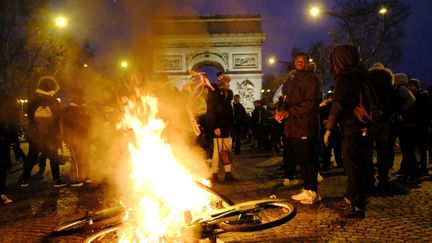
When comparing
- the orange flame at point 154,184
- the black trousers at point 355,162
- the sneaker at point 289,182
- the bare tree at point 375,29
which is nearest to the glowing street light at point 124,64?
the orange flame at point 154,184

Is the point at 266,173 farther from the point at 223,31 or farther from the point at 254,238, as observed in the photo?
the point at 223,31

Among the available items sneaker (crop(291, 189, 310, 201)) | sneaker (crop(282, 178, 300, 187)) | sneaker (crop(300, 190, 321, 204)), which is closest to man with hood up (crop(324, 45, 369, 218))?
sneaker (crop(300, 190, 321, 204))

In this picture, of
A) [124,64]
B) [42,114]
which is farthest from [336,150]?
[42,114]

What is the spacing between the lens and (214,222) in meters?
4.38

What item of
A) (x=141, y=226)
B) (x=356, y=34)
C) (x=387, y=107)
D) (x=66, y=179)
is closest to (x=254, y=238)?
(x=141, y=226)

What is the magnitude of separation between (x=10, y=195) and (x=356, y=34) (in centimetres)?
3114

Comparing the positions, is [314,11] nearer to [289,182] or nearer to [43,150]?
[289,182]

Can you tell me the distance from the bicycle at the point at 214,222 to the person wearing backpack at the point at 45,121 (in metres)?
3.80

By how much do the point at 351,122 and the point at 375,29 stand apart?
3068 cm

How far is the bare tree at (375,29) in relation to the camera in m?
30.8

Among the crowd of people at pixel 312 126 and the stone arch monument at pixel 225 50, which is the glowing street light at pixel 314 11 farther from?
the stone arch monument at pixel 225 50

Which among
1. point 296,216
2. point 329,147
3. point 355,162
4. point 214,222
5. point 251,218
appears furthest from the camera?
point 329,147

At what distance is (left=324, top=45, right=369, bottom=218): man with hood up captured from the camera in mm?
5379

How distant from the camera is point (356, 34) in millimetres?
34188
